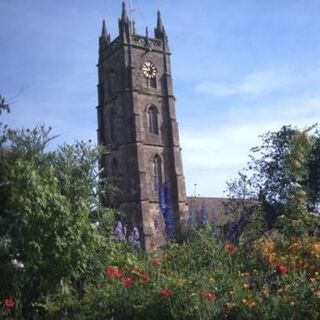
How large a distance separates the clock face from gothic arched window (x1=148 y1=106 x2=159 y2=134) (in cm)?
340

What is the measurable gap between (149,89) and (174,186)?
31.5 ft

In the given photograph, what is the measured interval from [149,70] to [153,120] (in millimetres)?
5146

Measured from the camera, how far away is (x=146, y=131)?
52.0m

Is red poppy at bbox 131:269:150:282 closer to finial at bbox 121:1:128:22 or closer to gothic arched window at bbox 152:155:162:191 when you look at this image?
gothic arched window at bbox 152:155:162:191

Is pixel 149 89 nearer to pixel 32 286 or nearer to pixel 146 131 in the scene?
pixel 146 131

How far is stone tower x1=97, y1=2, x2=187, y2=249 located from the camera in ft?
161

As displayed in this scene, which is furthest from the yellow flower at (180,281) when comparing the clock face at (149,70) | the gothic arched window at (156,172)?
the clock face at (149,70)

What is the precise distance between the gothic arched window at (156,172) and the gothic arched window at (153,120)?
254cm

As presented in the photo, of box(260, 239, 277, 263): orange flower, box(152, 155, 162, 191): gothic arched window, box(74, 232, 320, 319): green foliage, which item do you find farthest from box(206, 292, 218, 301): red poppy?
box(152, 155, 162, 191): gothic arched window

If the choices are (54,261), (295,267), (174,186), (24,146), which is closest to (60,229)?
(54,261)

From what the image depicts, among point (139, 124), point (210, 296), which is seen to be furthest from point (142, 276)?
point (139, 124)

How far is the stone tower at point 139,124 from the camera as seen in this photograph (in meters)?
49.0

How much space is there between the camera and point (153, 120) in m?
53.0

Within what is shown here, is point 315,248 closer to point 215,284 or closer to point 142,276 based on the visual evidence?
point 215,284
